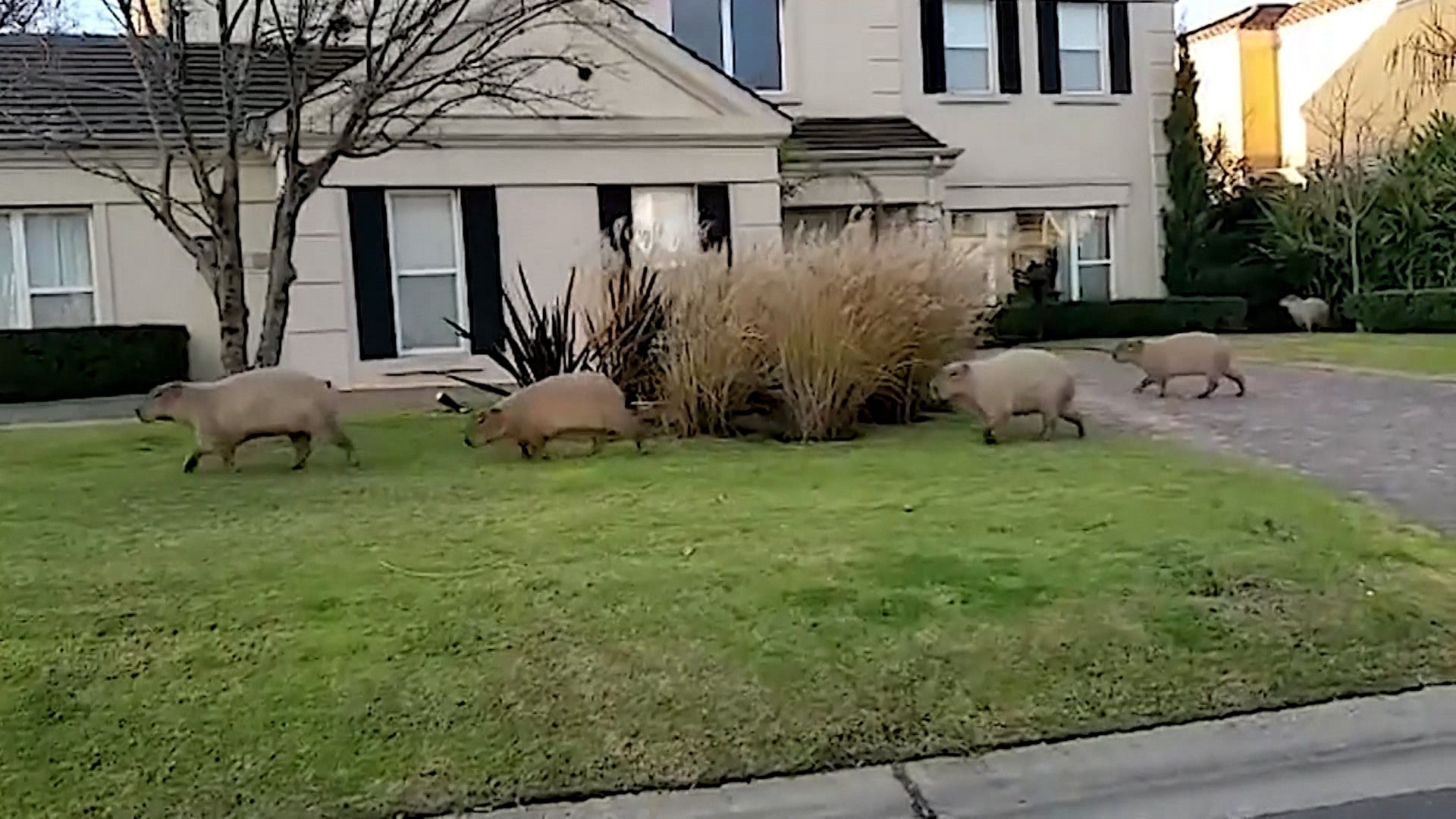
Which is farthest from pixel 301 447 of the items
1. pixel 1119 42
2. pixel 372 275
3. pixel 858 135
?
pixel 1119 42

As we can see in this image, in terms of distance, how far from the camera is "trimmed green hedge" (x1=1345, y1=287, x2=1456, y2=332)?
20.6m

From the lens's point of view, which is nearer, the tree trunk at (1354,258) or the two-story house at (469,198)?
the two-story house at (469,198)

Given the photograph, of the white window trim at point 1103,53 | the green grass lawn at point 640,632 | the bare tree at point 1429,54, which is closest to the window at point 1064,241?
the white window trim at point 1103,53

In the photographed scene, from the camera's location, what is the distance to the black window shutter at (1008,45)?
73.6ft

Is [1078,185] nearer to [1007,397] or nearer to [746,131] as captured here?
[746,131]

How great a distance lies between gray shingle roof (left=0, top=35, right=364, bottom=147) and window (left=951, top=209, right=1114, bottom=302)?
10515mm

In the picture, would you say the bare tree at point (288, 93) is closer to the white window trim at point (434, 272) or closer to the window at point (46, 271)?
the white window trim at point (434, 272)

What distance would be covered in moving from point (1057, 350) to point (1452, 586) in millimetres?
14463

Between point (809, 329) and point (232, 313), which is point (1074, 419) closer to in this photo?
point (809, 329)

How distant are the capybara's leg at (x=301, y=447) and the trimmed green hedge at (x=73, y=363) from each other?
808 centimetres

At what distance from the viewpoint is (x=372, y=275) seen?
54.5 ft

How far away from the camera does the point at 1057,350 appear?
19766 mm

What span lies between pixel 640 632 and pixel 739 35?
57.7ft

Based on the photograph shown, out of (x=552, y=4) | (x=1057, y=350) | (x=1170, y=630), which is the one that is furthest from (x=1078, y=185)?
(x=1170, y=630)
